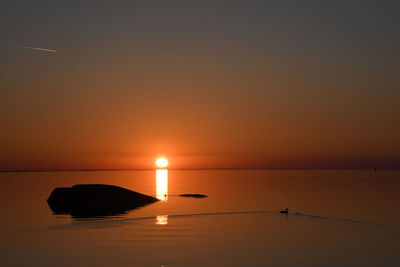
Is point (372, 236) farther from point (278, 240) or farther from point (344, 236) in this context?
point (278, 240)

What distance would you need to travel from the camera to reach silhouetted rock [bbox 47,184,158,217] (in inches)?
2342

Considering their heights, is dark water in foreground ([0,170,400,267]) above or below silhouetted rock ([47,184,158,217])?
below

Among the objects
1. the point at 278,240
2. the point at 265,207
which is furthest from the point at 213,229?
the point at 265,207

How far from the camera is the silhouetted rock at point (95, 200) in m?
59.5

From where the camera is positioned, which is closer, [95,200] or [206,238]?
[206,238]

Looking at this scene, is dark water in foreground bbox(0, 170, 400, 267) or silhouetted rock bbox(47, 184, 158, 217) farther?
silhouetted rock bbox(47, 184, 158, 217)

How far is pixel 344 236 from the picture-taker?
3559 centimetres

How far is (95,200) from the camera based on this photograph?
204ft

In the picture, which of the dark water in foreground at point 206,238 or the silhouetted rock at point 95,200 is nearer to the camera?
the dark water in foreground at point 206,238

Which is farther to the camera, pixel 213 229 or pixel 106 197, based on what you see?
pixel 106 197

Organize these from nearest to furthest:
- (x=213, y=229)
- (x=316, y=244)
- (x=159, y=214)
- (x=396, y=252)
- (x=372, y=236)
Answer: (x=396, y=252)
(x=316, y=244)
(x=372, y=236)
(x=213, y=229)
(x=159, y=214)

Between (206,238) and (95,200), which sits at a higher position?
(95,200)

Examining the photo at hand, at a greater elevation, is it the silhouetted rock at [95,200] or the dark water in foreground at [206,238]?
the silhouetted rock at [95,200]

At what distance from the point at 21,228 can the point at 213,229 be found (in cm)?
1842
